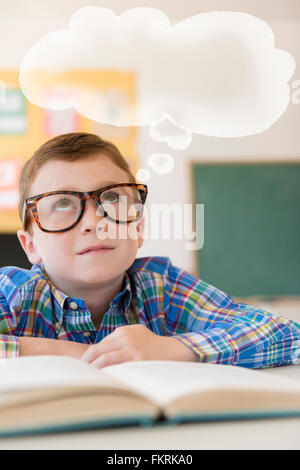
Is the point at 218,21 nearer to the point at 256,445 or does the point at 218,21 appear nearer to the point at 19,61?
the point at 19,61

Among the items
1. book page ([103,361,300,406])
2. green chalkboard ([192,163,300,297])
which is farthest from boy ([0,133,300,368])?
green chalkboard ([192,163,300,297])

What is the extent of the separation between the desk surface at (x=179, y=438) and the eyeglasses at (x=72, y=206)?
1.94ft

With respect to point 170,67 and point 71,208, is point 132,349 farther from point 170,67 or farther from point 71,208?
point 170,67

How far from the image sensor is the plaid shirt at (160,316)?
2.77ft

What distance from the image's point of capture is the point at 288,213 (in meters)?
3.65

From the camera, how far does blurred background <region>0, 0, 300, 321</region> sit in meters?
3.38

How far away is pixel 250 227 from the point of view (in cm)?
359

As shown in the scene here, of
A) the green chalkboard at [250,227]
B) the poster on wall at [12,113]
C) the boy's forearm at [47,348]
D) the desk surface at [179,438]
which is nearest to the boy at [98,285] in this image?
the boy's forearm at [47,348]

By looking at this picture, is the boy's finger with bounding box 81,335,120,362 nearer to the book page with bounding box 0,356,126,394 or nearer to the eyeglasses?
the book page with bounding box 0,356,126,394

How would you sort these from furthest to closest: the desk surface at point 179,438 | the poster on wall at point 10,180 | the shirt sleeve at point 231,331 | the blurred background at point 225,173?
the blurred background at point 225,173 → the poster on wall at point 10,180 → the shirt sleeve at point 231,331 → the desk surface at point 179,438

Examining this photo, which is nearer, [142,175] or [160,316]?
[160,316]

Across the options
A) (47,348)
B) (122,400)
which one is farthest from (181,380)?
(47,348)

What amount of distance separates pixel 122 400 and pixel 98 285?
61 cm

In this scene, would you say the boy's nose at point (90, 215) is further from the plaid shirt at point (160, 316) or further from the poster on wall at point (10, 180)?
the poster on wall at point (10, 180)
